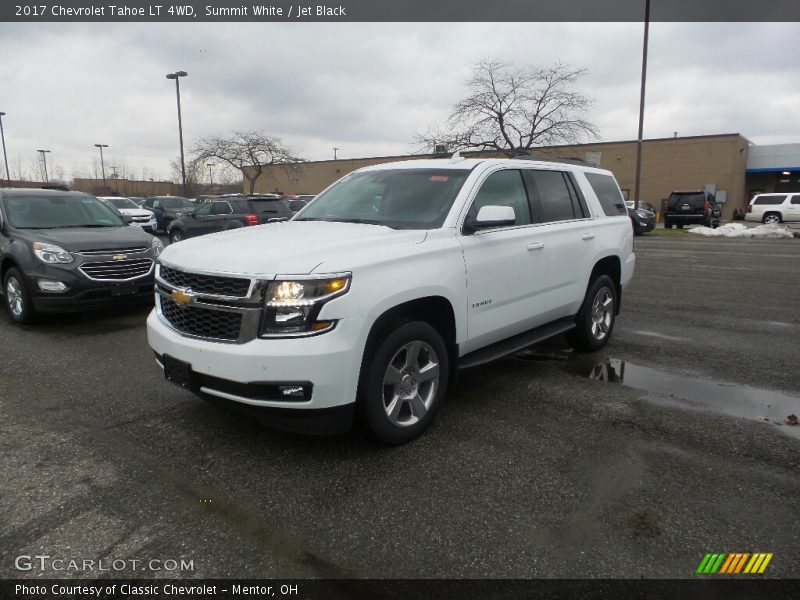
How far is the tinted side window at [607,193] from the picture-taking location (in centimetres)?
601

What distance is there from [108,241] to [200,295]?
4553 millimetres

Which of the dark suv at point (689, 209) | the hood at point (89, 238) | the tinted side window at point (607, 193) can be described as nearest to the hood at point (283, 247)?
the tinted side window at point (607, 193)

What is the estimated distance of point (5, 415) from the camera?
4238mm

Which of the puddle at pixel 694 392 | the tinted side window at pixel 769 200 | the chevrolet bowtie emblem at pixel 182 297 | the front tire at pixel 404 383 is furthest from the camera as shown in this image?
the tinted side window at pixel 769 200

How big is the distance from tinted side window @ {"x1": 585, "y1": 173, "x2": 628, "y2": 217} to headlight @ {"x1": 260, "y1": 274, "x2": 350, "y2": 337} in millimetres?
3900

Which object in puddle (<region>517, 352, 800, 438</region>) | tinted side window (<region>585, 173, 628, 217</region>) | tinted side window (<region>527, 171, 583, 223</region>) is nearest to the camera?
puddle (<region>517, 352, 800, 438</region>)

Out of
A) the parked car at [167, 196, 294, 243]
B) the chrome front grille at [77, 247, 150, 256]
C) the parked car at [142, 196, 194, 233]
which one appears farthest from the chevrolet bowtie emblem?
the parked car at [142, 196, 194, 233]

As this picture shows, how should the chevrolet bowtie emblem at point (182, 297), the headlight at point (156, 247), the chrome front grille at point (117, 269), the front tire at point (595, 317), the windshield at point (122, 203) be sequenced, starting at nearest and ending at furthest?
the chevrolet bowtie emblem at point (182, 297), the front tire at point (595, 317), the chrome front grille at point (117, 269), the headlight at point (156, 247), the windshield at point (122, 203)

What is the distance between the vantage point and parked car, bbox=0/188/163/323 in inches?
265

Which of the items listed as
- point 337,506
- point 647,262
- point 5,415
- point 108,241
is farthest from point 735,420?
point 647,262

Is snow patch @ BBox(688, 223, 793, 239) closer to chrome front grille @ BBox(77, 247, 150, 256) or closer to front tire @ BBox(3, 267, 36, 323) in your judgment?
chrome front grille @ BBox(77, 247, 150, 256)

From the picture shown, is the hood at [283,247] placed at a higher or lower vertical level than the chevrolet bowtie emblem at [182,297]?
higher

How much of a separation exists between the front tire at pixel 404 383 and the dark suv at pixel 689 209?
2873 cm
